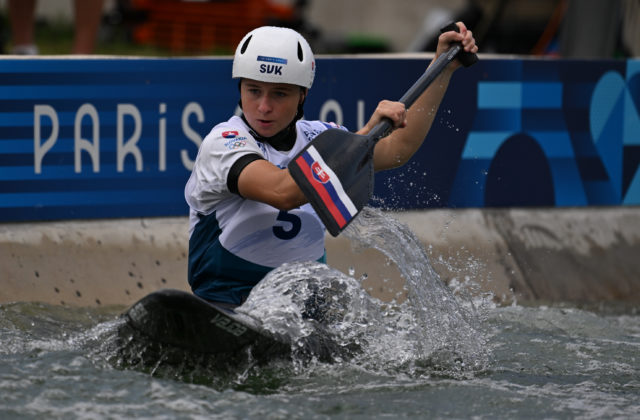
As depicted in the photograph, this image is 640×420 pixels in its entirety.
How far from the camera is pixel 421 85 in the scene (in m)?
5.50

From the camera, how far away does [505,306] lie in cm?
762

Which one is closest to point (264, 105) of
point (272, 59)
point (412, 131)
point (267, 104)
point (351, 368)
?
point (267, 104)

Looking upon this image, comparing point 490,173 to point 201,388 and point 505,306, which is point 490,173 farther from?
point 201,388

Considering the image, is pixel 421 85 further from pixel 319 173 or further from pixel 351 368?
pixel 351 368

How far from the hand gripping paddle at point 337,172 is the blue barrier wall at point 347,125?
2268 mm

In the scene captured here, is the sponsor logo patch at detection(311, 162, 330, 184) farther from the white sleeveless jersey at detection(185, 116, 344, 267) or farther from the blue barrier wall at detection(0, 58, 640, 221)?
the blue barrier wall at detection(0, 58, 640, 221)

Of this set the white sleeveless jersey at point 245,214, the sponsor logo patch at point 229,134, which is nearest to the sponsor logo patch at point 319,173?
the white sleeveless jersey at point 245,214

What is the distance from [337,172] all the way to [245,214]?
21.8 inches

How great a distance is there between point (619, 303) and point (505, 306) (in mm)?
979

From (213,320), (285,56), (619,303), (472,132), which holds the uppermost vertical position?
(285,56)

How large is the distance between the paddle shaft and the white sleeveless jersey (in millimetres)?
507

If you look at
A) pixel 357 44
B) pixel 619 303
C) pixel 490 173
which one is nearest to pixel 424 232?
pixel 490 173

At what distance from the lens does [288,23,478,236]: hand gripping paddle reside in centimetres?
491

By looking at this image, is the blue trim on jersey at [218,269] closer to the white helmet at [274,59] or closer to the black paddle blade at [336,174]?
the black paddle blade at [336,174]
